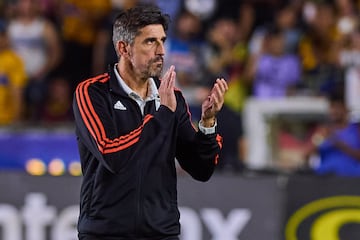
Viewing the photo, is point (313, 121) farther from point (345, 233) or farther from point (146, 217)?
point (146, 217)

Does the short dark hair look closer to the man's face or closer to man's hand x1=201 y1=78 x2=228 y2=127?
the man's face

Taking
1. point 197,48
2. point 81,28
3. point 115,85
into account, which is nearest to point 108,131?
point 115,85

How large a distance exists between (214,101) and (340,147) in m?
4.98

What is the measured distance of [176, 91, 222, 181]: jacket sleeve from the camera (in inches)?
227

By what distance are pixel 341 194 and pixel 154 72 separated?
14.1 ft

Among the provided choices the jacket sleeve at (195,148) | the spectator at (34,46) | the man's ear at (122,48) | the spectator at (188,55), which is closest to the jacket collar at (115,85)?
the man's ear at (122,48)

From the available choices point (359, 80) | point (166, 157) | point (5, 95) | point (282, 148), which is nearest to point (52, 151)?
point (5, 95)

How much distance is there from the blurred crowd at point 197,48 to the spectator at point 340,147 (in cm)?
149

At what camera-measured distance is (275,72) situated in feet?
41.9

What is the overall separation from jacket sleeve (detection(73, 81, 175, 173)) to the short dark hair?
0.34m

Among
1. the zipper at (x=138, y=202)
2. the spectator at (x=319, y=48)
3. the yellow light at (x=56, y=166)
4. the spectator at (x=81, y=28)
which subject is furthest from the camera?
the spectator at (x=81, y=28)

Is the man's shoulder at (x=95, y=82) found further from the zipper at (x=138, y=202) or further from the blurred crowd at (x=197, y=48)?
the blurred crowd at (x=197, y=48)

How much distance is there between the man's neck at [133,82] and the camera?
5836 mm

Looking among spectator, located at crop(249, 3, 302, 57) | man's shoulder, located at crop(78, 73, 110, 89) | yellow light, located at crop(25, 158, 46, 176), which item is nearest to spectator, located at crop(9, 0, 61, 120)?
yellow light, located at crop(25, 158, 46, 176)
